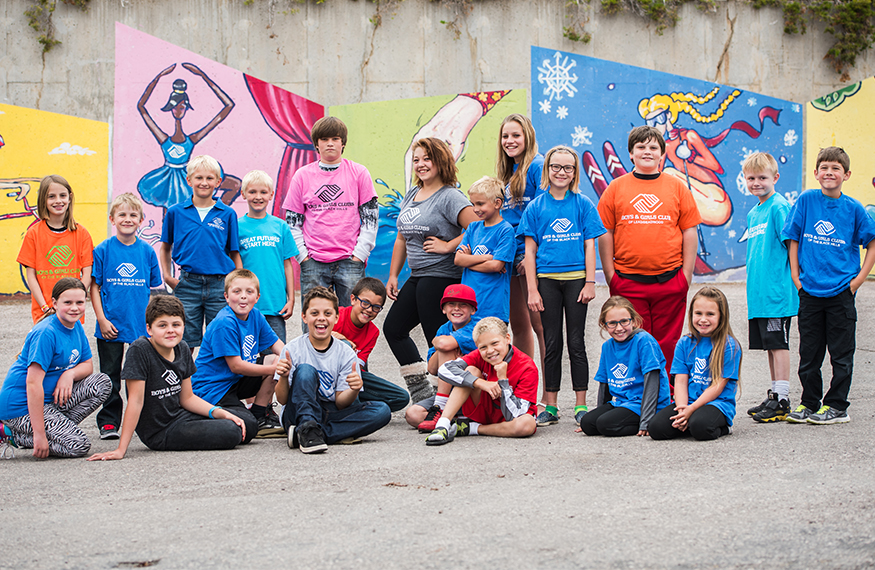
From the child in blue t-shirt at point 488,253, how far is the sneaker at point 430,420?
0.65 metres

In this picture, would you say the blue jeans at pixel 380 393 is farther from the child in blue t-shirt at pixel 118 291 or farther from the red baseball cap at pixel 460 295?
the child in blue t-shirt at pixel 118 291

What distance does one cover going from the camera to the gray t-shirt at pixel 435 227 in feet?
16.4

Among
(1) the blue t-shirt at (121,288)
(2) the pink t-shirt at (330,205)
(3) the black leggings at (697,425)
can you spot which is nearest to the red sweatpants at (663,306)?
(3) the black leggings at (697,425)

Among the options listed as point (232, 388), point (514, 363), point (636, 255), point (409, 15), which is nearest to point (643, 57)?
point (409, 15)

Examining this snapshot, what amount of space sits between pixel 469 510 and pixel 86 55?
393 inches

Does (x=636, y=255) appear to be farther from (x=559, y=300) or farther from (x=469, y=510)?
(x=469, y=510)

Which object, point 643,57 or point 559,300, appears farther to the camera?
point 643,57

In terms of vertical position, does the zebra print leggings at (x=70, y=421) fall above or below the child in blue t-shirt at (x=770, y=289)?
below

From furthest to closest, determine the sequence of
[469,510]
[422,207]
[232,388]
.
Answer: [422,207] → [232,388] → [469,510]

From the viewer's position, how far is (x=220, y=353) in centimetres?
454

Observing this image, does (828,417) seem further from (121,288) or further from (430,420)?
(121,288)

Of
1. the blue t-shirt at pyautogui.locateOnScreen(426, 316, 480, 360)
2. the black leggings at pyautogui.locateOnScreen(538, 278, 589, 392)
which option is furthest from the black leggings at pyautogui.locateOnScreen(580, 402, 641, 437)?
the blue t-shirt at pyautogui.locateOnScreen(426, 316, 480, 360)

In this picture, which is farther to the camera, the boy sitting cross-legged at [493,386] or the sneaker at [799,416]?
the sneaker at [799,416]

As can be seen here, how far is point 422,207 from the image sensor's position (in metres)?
5.07
